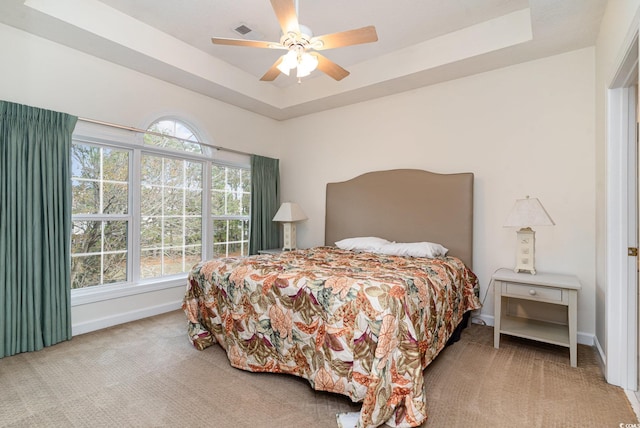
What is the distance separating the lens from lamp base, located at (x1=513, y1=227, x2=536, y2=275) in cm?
282

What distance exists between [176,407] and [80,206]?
2.28m

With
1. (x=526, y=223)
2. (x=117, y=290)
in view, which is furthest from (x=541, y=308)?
(x=117, y=290)

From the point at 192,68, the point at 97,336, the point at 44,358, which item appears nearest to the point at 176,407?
the point at 44,358

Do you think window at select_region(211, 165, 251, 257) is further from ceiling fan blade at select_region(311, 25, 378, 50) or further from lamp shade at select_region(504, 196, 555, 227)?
lamp shade at select_region(504, 196, 555, 227)

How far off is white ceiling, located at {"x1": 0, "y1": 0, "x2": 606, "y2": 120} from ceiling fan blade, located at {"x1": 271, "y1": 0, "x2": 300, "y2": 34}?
91 centimetres

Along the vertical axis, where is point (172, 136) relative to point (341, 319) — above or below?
above

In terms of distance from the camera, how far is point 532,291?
2562 mm

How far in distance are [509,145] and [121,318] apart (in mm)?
4345

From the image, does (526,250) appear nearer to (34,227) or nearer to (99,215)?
(99,215)

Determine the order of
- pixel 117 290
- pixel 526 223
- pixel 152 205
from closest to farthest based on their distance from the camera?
1. pixel 526 223
2. pixel 117 290
3. pixel 152 205

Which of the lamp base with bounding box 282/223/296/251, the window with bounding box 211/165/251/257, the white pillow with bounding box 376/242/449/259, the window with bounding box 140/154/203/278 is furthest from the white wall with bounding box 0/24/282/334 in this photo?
the white pillow with bounding box 376/242/449/259

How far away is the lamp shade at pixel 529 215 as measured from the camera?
8.70 feet

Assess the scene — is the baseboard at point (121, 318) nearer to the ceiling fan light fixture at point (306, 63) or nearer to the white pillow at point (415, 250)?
the white pillow at point (415, 250)

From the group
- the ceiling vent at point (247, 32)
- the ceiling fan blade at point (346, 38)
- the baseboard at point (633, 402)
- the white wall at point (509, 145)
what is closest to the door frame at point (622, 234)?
the baseboard at point (633, 402)
